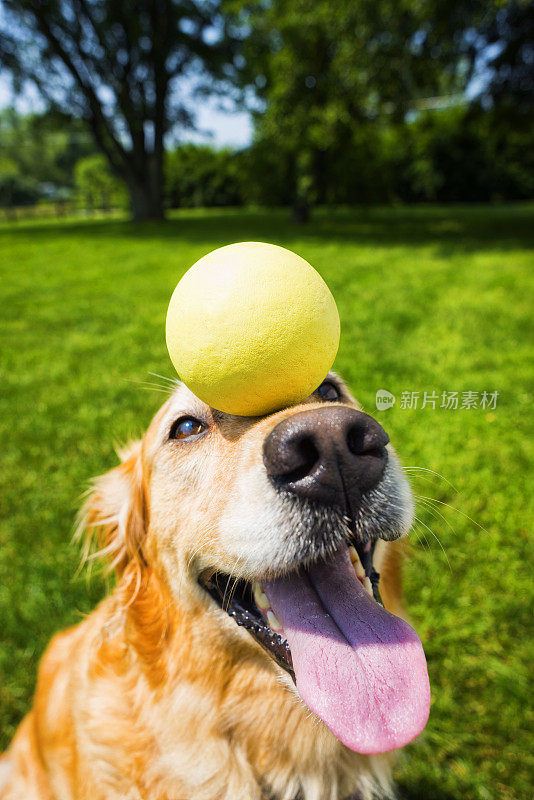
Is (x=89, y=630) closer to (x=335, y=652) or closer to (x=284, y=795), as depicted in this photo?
(x=284, y=795)

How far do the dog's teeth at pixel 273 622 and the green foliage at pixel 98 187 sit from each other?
4998 centimetres

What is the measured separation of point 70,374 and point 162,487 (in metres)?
4.14

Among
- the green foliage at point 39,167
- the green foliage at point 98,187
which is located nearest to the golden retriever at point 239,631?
the green foliage at point 98,187

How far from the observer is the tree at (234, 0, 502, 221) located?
12.6 meters

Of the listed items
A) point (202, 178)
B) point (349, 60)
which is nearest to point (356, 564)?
point (349, 60)

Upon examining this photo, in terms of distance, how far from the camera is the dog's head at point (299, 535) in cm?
128

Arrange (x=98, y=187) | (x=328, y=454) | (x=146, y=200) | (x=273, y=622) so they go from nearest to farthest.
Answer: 1. (x=328, y=454)
2. (x=273, y=622)
3. (x=146, y=200)
4. (x=98, y=187)

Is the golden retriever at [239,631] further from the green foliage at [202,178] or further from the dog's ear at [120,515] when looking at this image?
A: the green foliage at [202,178]

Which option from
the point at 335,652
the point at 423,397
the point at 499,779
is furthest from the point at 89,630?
the point at 423,397

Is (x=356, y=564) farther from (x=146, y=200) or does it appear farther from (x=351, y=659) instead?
(x=146, y=200)

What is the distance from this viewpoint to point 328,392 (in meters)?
1.98

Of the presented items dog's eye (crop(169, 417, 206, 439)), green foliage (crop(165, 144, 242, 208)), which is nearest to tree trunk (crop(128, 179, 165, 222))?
green foliage (crop(165, 144, 242, 208))

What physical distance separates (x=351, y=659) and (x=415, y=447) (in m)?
2.84

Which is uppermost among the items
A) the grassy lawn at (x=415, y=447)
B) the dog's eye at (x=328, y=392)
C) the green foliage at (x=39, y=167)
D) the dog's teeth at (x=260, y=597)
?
the green foliage at (x=39, y=167)
